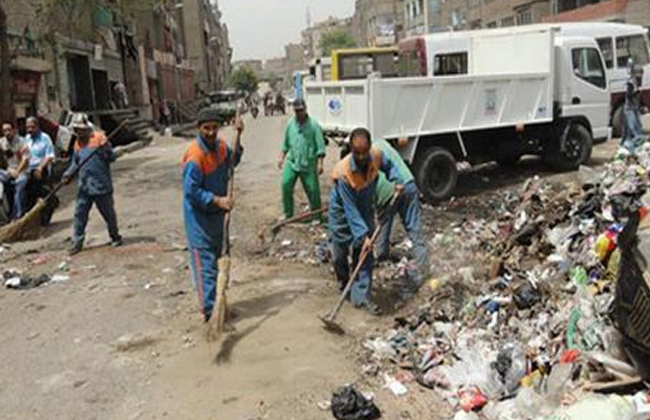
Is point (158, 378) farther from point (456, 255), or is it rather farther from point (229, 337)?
point (456, 255)

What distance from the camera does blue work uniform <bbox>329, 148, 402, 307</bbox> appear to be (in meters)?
5.76

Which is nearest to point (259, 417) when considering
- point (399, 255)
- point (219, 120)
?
point (219, 120)

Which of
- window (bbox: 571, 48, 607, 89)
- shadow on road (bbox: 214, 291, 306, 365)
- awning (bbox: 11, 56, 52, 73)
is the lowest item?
shadow on road (bbox: 214, 291, 306, 365)

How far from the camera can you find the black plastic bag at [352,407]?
13.5 feet

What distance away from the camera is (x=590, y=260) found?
18.1 feet

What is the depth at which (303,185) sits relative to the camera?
8.66 metres

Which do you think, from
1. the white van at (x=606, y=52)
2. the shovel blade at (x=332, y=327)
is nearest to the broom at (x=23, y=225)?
the shovel blade at (x=332, y=327)

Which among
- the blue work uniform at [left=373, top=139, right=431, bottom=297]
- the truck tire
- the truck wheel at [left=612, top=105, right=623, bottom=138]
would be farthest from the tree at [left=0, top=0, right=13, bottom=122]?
the truck wheel at [left=612, top=105, right=623, bottom=138]

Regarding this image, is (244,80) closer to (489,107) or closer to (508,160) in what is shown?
(508,160)

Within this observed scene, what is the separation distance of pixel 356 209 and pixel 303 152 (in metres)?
2.78

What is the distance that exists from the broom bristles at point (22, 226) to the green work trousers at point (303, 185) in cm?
328

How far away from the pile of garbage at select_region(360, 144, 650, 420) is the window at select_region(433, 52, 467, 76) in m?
8.03

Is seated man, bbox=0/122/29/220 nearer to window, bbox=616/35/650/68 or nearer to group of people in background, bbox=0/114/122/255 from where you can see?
group of people in background, bbox=0/114/122/255

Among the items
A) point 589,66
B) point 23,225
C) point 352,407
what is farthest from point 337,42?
point 352,407
